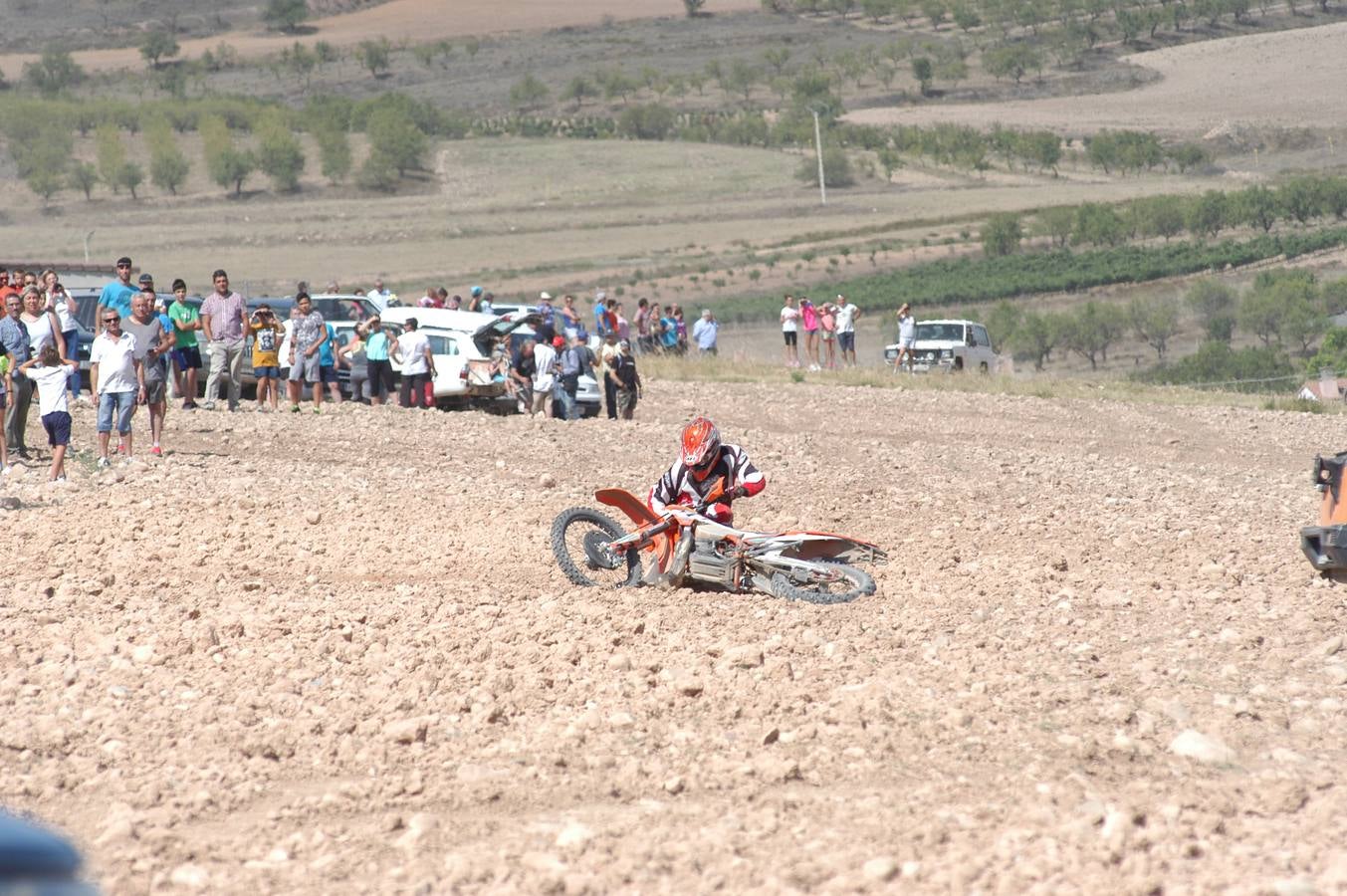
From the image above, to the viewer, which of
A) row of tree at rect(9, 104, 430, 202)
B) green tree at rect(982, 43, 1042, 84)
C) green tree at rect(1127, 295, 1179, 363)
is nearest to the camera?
green tree at rect(1127, 295, 1179, 363)

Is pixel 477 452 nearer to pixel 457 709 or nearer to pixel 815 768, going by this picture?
pixel 457 709

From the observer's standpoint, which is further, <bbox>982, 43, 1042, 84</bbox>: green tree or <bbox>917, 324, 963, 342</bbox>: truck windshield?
<bbox>982, 43, 1042, 84</bbox>: green tree

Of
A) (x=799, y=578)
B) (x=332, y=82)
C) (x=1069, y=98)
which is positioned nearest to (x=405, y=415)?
(x=799, y=578)

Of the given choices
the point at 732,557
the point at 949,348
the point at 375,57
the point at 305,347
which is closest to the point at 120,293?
the point at 305,347

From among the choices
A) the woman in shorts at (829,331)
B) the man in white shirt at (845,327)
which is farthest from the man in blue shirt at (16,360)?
the woman in shorts at (829,331)

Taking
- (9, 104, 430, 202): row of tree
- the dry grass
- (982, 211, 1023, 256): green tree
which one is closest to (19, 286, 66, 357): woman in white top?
the dry grass

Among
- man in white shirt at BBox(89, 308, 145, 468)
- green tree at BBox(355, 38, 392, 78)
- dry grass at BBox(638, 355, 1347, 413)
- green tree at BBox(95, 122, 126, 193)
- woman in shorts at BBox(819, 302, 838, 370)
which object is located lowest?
dry grass at BBox(638, 355, 1347, 413)

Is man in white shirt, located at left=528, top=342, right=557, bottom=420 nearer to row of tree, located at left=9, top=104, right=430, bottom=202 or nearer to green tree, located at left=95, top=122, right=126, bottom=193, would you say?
row of tree, located at left=9, top=104, right=430, bottom=202

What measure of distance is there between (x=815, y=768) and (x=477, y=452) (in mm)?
11929

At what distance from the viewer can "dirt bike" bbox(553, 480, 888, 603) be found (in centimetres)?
1012

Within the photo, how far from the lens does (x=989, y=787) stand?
6.23 metres

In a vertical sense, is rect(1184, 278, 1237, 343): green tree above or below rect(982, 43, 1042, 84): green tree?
below

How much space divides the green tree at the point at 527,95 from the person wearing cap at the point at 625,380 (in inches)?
4859

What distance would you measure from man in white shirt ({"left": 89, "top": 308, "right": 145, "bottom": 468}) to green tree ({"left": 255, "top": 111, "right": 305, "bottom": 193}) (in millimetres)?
92821
